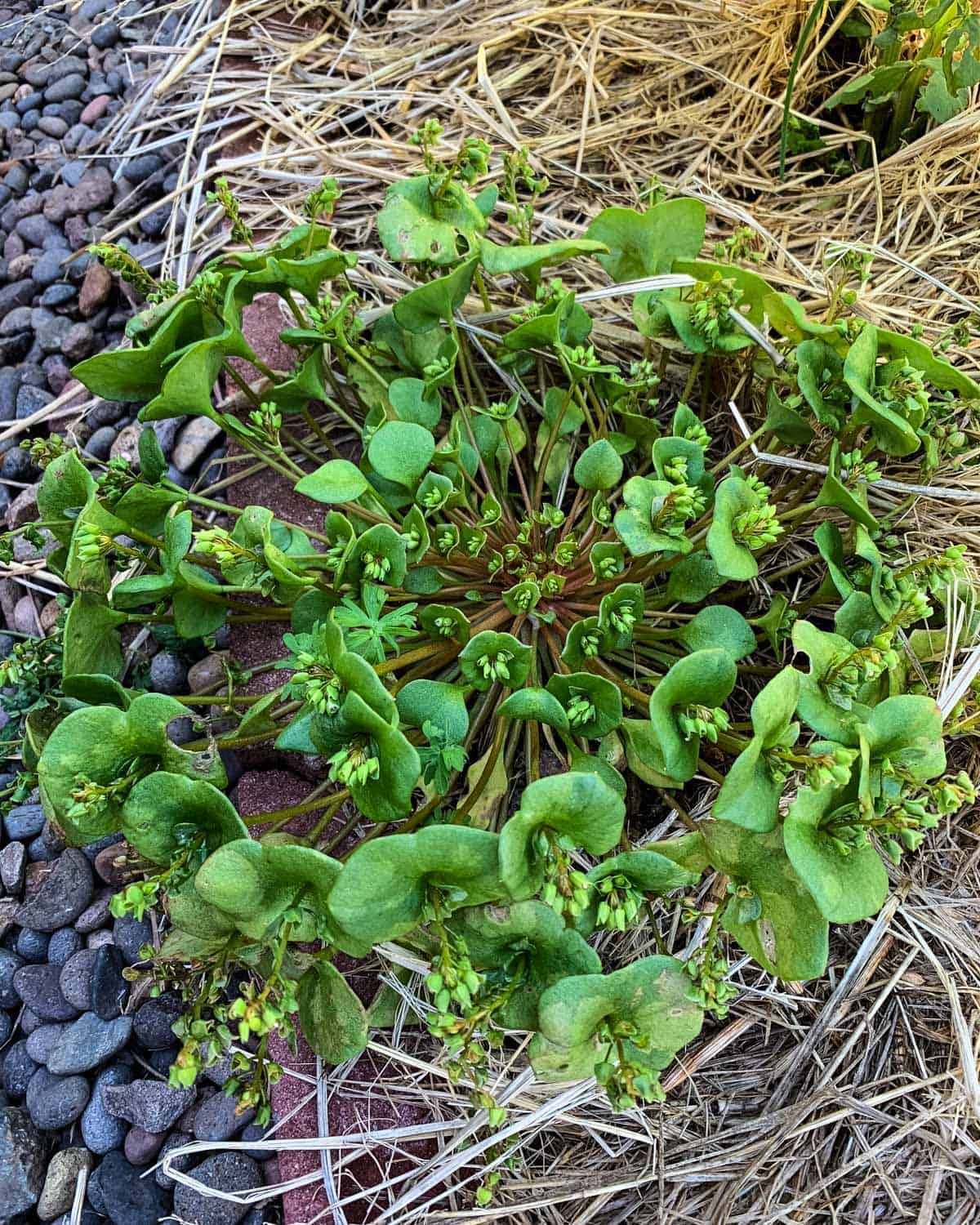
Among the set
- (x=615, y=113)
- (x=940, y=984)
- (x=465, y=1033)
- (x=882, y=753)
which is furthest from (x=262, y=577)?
(x=615, y=113)

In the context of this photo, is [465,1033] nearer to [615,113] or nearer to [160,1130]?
[160,1130]

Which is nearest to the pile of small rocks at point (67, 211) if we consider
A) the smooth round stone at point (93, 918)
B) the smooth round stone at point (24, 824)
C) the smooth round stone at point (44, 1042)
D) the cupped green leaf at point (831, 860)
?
the smooth round stone at point (24, 824)

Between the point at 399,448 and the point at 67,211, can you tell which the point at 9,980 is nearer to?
the point at 399,448

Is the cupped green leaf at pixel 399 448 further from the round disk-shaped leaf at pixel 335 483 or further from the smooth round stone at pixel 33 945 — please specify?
the smooth round stone at pixel 33 945

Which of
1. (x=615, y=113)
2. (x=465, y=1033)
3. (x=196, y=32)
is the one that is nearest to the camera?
(x=465, y=1033)

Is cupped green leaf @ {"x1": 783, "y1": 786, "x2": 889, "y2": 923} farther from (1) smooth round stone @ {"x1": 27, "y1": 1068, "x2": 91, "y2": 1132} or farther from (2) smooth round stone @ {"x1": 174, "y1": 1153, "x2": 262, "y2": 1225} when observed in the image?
(1) smooth round stone @ {"x1": 27, "y1": 1068, "x2": 91, "y2": 1132}
